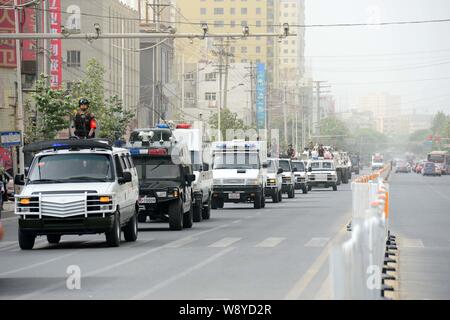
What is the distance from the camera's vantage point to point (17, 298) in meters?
16.6

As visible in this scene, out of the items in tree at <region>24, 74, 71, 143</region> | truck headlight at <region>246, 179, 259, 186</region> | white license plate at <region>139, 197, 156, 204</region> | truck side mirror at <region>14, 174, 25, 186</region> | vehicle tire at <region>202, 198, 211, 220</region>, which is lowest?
vehicle tire at <region>202, 198, 211, 220</region>

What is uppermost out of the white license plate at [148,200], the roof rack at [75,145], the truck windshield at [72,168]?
the roof rack at [75,145]

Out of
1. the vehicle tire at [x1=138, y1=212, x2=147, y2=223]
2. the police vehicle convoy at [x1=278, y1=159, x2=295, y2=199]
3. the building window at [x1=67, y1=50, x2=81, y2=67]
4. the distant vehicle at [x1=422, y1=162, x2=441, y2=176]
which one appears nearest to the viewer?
the vehicle tire at [x1=138, y1=212, x2=147, y2=223]

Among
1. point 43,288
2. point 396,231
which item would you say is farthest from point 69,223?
point 396,231

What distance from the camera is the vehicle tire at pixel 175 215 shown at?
33.7 m

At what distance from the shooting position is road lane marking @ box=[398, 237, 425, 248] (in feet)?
89.7

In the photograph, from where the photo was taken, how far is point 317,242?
1099 inches

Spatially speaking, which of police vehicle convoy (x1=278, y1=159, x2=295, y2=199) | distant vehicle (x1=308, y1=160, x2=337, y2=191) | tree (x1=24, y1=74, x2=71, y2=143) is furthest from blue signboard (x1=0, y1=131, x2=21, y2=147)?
distant vehicle (x1=308, y1=160, x2=337, y2=191)

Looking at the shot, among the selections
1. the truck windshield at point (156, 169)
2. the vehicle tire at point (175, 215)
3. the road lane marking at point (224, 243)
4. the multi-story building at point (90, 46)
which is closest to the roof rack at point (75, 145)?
the road lane marking at point (224, 243)

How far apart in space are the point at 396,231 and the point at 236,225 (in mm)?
5096

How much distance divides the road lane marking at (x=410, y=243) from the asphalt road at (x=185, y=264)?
1.48 meters

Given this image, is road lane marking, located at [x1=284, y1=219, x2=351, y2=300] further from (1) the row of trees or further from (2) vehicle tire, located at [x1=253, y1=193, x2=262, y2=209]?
(1) the row of trees

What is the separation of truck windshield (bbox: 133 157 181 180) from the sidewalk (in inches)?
A: 445

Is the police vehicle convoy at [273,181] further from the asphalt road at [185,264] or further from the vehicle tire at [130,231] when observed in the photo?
the vehicle tire at [130,231]
